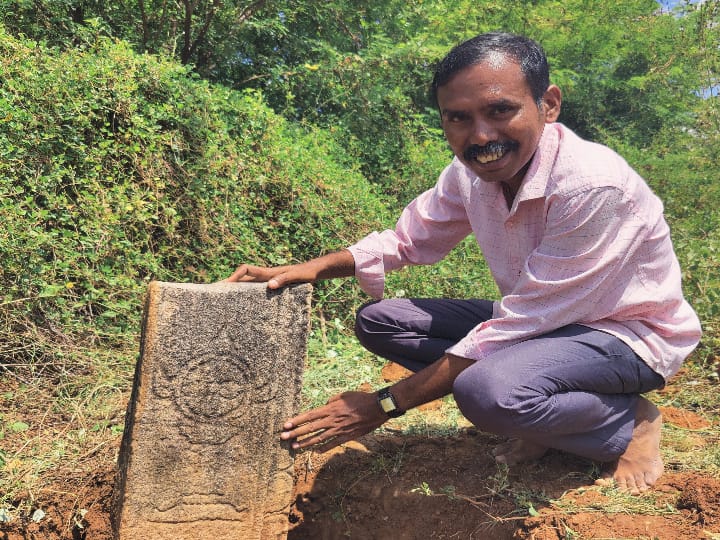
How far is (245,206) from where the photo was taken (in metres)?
4.45

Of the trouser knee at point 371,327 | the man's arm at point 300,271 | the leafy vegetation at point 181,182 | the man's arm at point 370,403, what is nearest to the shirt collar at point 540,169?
the man's arm at point 370,403

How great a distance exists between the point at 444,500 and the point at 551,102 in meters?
1.47

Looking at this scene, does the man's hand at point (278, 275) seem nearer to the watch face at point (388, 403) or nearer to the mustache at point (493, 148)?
the watch face at point (388, 403)

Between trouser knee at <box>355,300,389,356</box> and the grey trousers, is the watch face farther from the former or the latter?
trouser knee at <box>355,300,389,356</box>

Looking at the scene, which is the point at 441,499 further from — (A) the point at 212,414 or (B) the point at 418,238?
(B) the point at 418,238

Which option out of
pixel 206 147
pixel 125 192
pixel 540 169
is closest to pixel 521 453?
pixel 540 169

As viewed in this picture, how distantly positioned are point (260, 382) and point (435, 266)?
110 inches

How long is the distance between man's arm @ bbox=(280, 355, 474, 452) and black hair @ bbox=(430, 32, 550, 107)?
931mm

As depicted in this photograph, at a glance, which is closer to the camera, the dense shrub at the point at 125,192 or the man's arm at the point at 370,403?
the man's arm at the point at 370,403

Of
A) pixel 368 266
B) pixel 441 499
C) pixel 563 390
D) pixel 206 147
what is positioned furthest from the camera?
pixel 206 147

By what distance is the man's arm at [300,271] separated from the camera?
92.9 inches

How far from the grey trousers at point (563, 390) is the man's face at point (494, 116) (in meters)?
0.61

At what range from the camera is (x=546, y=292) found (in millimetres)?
2131

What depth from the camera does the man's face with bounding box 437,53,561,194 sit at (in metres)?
2.10
